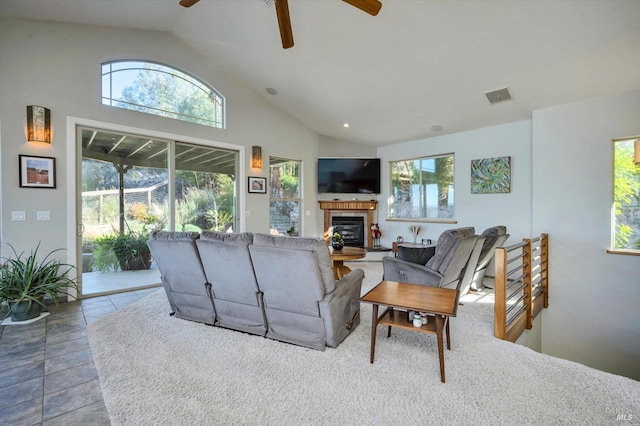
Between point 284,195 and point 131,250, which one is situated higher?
point 284,195

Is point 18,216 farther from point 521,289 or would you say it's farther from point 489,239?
point 521,289

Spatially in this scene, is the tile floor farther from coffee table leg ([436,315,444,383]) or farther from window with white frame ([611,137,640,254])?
window with white frame ([611,137,640,254])

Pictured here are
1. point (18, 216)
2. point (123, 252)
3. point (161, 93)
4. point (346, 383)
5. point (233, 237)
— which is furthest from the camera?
point (161, 93)

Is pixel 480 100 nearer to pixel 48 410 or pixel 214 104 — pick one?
pixel 214 104

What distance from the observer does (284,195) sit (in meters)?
6.42

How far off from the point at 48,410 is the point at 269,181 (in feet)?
15.6

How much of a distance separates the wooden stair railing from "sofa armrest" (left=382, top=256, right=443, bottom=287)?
574 millimetres

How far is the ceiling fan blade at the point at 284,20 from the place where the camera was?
2.50 m

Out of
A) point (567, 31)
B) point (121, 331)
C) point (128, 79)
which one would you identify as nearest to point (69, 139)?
point (128, 79)

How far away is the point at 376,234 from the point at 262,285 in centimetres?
469

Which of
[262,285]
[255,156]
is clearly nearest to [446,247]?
[262,285]

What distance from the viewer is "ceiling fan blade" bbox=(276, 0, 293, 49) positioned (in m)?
2.50

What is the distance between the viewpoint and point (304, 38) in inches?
156

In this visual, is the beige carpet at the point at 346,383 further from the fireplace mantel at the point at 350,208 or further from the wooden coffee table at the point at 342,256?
the fireplace mantel at the point at 350,208
